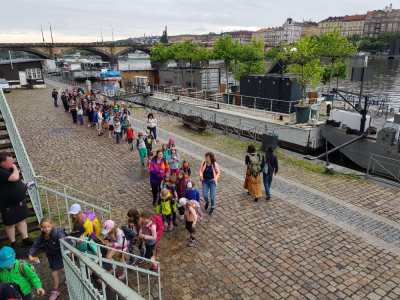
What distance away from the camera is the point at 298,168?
12172 millimetres

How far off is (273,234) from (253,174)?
208cm

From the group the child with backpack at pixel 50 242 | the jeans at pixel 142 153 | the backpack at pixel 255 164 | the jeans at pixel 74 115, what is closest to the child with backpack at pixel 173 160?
the backpack at pixel 255 164

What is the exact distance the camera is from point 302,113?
58.5ft

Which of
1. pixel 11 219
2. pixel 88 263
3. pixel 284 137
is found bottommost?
pixel 284 137

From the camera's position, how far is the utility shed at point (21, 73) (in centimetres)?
3688

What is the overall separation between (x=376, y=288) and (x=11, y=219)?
268 inches

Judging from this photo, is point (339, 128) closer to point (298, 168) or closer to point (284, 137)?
point (284, 137)

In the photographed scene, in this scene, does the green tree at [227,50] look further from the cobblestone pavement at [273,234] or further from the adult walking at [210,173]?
the adult walking at [210,173]

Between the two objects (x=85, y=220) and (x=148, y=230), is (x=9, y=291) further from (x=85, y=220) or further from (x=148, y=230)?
(x=148, y=230)

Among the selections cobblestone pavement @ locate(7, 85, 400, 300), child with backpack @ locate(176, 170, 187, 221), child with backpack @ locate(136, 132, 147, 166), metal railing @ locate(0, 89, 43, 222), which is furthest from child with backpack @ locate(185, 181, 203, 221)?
child with backpack @ locate(136, 132, 147, 166)

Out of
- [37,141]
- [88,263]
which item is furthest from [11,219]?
[37,141]

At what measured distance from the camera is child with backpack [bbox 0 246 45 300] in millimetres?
3818

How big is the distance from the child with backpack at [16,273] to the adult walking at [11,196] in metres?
1.61

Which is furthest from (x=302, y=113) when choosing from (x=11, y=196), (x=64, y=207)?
(x=11, y=196)
